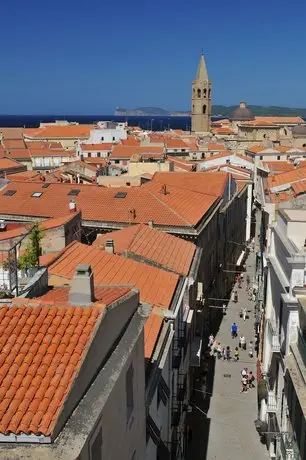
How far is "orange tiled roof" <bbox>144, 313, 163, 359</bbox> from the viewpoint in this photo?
50.6 feet

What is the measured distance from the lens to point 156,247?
78.3 ft

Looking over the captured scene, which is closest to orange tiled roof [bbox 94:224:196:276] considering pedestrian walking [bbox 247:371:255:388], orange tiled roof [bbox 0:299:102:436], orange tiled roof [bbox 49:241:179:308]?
orange tiled roof [bbox 49:241:179:308]

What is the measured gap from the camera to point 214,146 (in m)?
93.1

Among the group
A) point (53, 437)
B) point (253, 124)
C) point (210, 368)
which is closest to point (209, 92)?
point (253, 124)

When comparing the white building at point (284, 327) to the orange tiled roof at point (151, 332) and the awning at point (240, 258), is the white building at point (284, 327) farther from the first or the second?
the awning at point (240, 258)

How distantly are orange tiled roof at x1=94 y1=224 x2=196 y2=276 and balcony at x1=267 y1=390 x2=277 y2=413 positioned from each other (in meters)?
5.64

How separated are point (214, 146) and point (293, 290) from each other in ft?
255

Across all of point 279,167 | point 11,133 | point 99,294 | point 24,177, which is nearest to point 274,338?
point 99,294

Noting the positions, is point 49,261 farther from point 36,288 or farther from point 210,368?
point 210,368

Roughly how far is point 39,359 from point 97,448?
5.54 feet

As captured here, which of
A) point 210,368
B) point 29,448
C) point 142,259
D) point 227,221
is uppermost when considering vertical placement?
point 29,448

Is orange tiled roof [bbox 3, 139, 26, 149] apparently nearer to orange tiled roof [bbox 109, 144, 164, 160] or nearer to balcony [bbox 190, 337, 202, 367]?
orange tiled roof [bbox 109, 144, 164, 160]

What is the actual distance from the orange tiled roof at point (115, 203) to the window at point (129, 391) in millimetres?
19264

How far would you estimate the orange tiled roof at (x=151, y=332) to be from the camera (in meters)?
15.4
